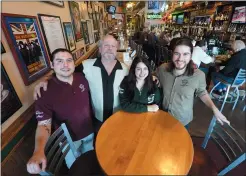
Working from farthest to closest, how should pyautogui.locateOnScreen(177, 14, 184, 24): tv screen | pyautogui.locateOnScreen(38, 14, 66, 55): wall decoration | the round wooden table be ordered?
pyautogui.locateOnScreen(177, 14, 184, 24): tv screen
pyautogui.locateOnScreen(38, 14, 66, 55): wall decoration
the round wooden table

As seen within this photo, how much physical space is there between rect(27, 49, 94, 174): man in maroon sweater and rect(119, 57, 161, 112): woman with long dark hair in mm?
425

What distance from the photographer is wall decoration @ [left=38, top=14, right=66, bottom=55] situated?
1740 mm

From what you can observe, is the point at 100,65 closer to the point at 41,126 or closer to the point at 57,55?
the point at 57,55

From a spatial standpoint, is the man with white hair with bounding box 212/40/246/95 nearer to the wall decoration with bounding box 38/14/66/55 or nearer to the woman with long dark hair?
the woman with long dark hair

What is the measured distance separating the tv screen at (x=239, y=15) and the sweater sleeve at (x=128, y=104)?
234 inches

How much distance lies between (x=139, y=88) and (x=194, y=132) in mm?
1513

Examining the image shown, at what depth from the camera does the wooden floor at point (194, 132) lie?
115 cm

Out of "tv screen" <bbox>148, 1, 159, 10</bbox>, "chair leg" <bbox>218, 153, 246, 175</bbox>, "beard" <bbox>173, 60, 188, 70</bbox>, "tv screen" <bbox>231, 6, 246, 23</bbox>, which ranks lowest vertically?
"chair leg" <bbox>218, 153, 246, 175</bbox>

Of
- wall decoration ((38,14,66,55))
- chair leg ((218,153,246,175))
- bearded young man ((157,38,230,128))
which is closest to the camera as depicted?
chair leg ((218,153,246,175))

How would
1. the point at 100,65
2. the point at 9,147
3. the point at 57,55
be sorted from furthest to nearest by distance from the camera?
the point at 100,65, the point at 57,55, the point at 9,147

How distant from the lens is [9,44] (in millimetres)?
1187

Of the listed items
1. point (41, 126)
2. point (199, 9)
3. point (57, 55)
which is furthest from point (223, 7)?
point (41, 126)

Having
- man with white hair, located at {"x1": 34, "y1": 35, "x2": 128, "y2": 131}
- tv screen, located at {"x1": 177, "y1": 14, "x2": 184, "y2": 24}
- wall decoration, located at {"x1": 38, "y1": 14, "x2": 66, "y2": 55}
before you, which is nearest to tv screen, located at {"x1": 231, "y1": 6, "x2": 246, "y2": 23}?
tv screen, located at {"x1": 177, "y1": 14, "x2": 184, "y2": 24}

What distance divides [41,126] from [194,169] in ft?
4.52
